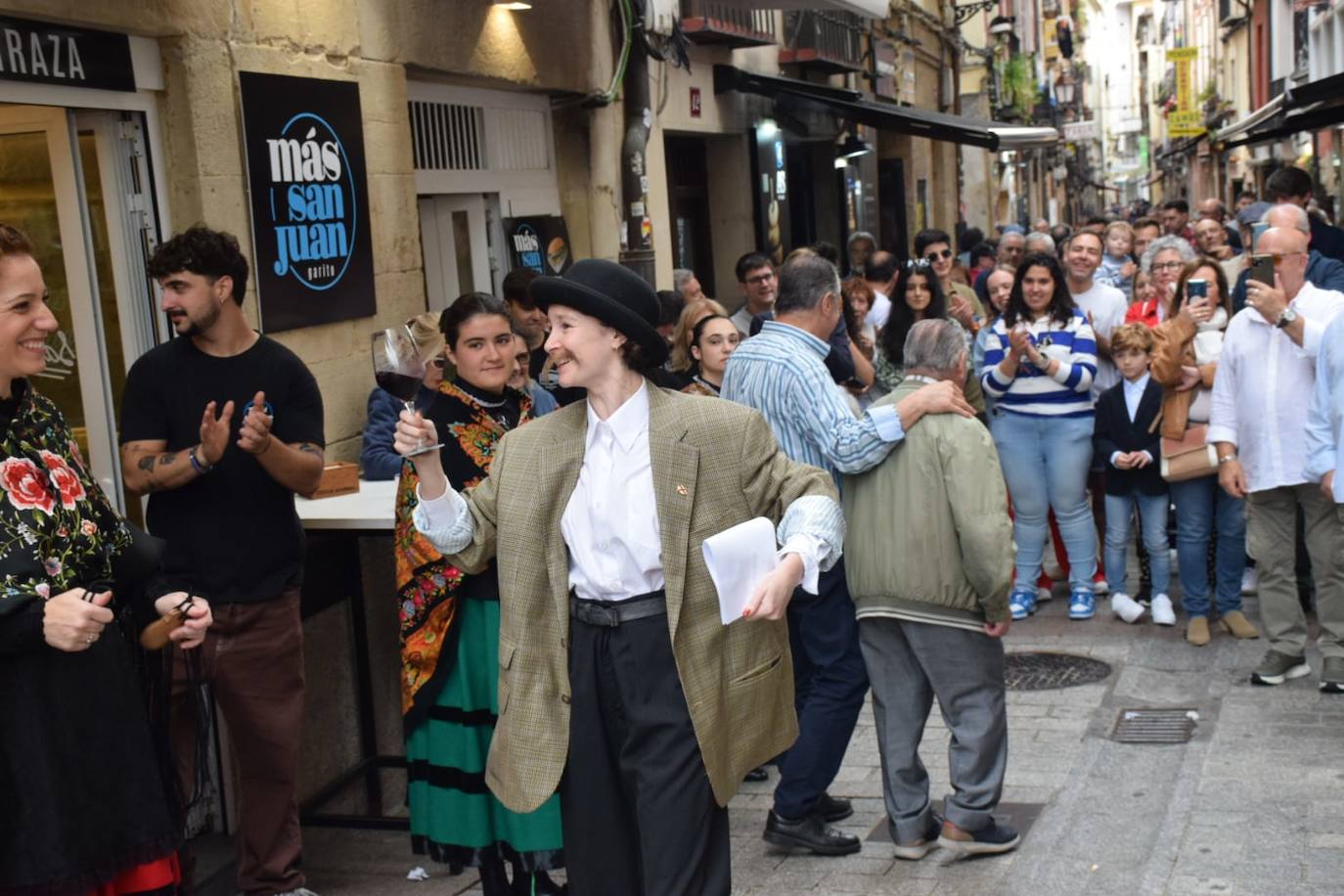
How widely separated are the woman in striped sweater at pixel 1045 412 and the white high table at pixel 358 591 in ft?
12.1

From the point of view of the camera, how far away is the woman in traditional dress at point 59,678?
11.0 feet

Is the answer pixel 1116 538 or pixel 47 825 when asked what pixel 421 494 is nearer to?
pixel 47 825

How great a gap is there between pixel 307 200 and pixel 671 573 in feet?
12.0

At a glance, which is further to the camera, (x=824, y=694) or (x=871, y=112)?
(x=871, y=112)

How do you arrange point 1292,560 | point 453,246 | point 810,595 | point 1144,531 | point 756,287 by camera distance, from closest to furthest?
point 810,595 → point 1292,560 → point 1144,531 → point 453,246 → point 756,287

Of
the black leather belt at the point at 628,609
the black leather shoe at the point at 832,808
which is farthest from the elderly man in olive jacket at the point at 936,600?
the black leather belt at the point at 628,609

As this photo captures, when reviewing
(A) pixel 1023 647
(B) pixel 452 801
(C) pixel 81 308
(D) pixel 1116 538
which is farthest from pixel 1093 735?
(C) pixel 81 308

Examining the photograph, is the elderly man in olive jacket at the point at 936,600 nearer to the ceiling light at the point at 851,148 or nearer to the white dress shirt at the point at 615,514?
the white dress shirt at the point at 615,514

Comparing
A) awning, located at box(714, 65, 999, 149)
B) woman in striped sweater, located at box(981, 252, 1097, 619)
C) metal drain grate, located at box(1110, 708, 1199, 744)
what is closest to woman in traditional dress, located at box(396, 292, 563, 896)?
metal drain grate, located at box(1110, 708, 1199, 744)

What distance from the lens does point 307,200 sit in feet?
21.9

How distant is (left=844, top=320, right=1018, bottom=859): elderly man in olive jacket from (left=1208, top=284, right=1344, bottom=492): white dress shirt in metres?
2.18

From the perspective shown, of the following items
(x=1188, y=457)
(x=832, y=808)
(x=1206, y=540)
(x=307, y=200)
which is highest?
(x=307, y=200)

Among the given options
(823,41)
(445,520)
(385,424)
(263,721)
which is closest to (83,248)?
(385,424)

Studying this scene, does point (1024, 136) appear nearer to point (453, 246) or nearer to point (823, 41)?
point (823, 41)
